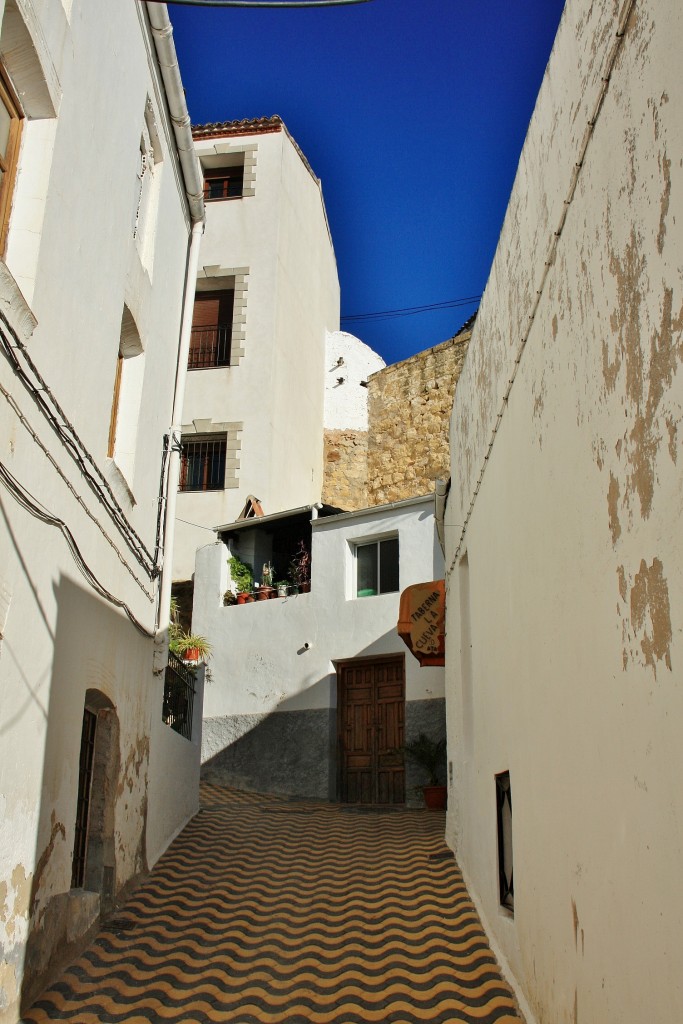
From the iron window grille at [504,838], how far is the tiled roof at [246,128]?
2002 centimetres

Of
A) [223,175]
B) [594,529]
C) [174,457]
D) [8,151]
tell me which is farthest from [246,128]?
[594,529]

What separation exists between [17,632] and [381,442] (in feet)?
64.9

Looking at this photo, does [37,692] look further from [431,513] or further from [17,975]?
[431,513]

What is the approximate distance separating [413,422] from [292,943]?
18285 mm

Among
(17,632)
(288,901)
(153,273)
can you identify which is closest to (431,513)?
A: (153,273)

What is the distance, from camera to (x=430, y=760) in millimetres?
14250

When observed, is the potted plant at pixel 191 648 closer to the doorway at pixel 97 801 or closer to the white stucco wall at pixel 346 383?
the doorway at pixel 97 801

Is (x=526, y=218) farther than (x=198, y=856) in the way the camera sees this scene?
No

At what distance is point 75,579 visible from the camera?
7.03m

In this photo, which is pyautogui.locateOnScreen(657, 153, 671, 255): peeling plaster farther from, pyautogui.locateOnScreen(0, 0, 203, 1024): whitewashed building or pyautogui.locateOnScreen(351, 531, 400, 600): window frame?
pyautogui.locateOnScreen(351, 531, 400, 600): window frame

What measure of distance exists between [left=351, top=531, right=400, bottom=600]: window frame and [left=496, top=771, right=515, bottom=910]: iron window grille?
9173 mm

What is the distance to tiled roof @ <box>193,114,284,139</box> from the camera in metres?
23.1

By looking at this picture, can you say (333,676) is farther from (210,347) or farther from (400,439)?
(400,439)

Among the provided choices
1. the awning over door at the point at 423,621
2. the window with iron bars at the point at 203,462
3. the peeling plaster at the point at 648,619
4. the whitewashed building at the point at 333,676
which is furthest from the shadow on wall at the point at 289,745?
the peeling plaster at the point at 648,619
